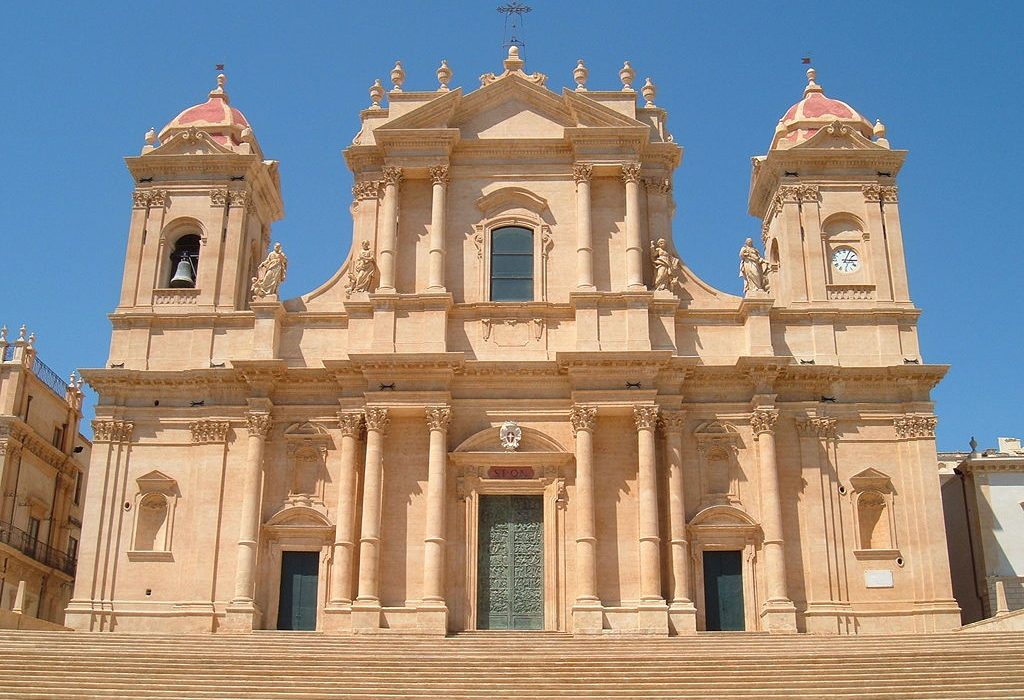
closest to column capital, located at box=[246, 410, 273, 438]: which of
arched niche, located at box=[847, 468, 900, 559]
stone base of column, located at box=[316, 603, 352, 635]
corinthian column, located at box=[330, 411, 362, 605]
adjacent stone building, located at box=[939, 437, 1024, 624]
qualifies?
corinthian column, located at box=[330, 411, 362, 605]

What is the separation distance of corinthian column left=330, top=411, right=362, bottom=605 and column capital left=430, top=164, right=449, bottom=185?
266 inches

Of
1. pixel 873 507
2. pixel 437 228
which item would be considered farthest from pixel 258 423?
pixel 873 507

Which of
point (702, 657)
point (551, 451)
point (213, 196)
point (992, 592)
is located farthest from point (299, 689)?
point (992, 592)

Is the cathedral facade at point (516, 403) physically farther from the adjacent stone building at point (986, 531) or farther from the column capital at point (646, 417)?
the adjacent stone building at point (986, 531)

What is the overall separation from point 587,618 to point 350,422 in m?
7.67

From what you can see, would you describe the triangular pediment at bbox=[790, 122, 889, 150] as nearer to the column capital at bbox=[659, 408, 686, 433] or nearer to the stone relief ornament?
the column capital at bbox=[659, 408, 686, 433]

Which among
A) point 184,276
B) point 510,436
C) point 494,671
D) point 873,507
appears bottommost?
point 494,671

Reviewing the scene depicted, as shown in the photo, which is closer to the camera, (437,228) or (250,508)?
(250,508)

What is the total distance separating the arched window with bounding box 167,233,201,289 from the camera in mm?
32594

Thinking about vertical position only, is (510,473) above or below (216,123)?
below

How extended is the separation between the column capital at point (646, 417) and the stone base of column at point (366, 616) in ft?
25.5

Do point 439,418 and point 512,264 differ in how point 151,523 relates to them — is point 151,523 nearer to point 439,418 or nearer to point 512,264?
point 439,418

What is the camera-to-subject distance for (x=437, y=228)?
31562mm

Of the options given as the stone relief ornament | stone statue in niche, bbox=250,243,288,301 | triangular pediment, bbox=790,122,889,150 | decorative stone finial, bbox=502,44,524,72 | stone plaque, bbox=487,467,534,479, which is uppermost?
decorative stone finial, bbox=502,44,524,72
